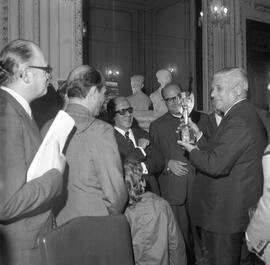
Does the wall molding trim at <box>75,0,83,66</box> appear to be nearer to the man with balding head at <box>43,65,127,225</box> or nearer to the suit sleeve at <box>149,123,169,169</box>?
the suit sleeve at <box>149,123,169,169</box>

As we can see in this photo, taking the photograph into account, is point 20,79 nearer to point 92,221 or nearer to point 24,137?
point 24,137

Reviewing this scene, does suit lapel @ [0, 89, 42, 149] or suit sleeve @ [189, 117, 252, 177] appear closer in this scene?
suit lapel @ [0, 89, 42, 149]

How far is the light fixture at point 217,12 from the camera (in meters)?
7.71

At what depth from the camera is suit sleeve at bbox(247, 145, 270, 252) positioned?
5.57ft

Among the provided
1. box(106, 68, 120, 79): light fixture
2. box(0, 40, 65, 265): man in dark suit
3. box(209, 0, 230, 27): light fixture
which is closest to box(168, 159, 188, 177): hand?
box(0, 40, 65, 265): man in dark suit

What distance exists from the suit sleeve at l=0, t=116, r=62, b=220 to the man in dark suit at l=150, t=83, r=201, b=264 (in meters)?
2.17

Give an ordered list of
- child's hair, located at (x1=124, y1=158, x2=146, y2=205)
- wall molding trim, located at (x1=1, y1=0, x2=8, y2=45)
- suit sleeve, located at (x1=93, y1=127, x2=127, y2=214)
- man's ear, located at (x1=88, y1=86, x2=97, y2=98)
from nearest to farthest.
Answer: suit sleeve, located at (x1=93, y1=127, x2=127, y2=214), man's ear, located at (x1=88, y1=86, x2=97, y2=98), child's hair, located at (x1=124, y1=158, x2=146, y2=205), wall molding trim, located at (x1=1, y1=0, x2=8, y2=45)

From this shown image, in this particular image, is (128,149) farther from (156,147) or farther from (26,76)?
(26,76)

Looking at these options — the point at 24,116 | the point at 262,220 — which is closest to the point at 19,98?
the point at 24,116

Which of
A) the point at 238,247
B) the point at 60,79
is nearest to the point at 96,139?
the point at 238,247

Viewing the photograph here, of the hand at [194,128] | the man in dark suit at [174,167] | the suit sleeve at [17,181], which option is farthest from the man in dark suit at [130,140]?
the suit sleeve at [17,181]

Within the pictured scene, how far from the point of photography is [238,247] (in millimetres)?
2619

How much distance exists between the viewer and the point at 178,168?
12.0 ft

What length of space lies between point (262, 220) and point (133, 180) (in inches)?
29.7
